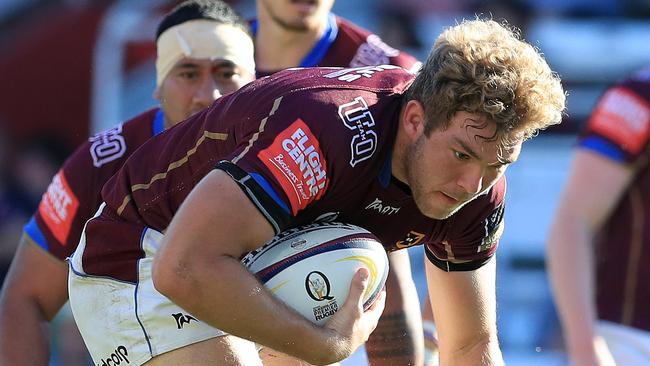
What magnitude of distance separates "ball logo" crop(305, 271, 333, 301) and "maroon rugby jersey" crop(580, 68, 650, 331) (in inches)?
81.2

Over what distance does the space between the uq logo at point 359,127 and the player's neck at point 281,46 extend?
6.93 ft

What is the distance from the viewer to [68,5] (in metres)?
9.05

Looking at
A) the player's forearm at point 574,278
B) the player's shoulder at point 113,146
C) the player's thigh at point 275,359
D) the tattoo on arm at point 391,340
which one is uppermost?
the player's shoulder at point 113,146

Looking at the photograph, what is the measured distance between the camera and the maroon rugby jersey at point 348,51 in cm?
577

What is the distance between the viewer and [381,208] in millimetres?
4219

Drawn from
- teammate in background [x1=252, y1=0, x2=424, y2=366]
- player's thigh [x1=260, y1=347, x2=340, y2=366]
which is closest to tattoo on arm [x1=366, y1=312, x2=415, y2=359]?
teammate in background [x1=252, y1=0, x2=424, y2=366]

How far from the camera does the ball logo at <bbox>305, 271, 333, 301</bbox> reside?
13.0 ft

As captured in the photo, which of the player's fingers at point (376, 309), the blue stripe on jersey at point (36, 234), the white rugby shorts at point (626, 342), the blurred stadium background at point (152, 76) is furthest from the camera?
the blurred stadium background at point (152, 76)

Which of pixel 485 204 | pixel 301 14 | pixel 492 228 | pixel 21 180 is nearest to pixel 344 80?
pixel 485 204

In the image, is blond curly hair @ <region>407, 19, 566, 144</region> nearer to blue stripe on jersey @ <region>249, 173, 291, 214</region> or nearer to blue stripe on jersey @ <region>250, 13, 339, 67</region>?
blue stripe on jersey @ <region>249, 173, 291, 214</region>

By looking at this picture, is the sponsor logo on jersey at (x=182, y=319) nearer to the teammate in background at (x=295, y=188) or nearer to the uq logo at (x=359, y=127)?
the teammate in background at (x=295, y=188)

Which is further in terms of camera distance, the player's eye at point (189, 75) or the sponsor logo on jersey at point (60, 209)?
the player's eye at point (189, 75)

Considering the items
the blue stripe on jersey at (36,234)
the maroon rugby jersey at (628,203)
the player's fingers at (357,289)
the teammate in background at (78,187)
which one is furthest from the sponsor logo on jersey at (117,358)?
the maroon rugby jersey at (628,203)

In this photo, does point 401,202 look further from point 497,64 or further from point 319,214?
point 497,64
